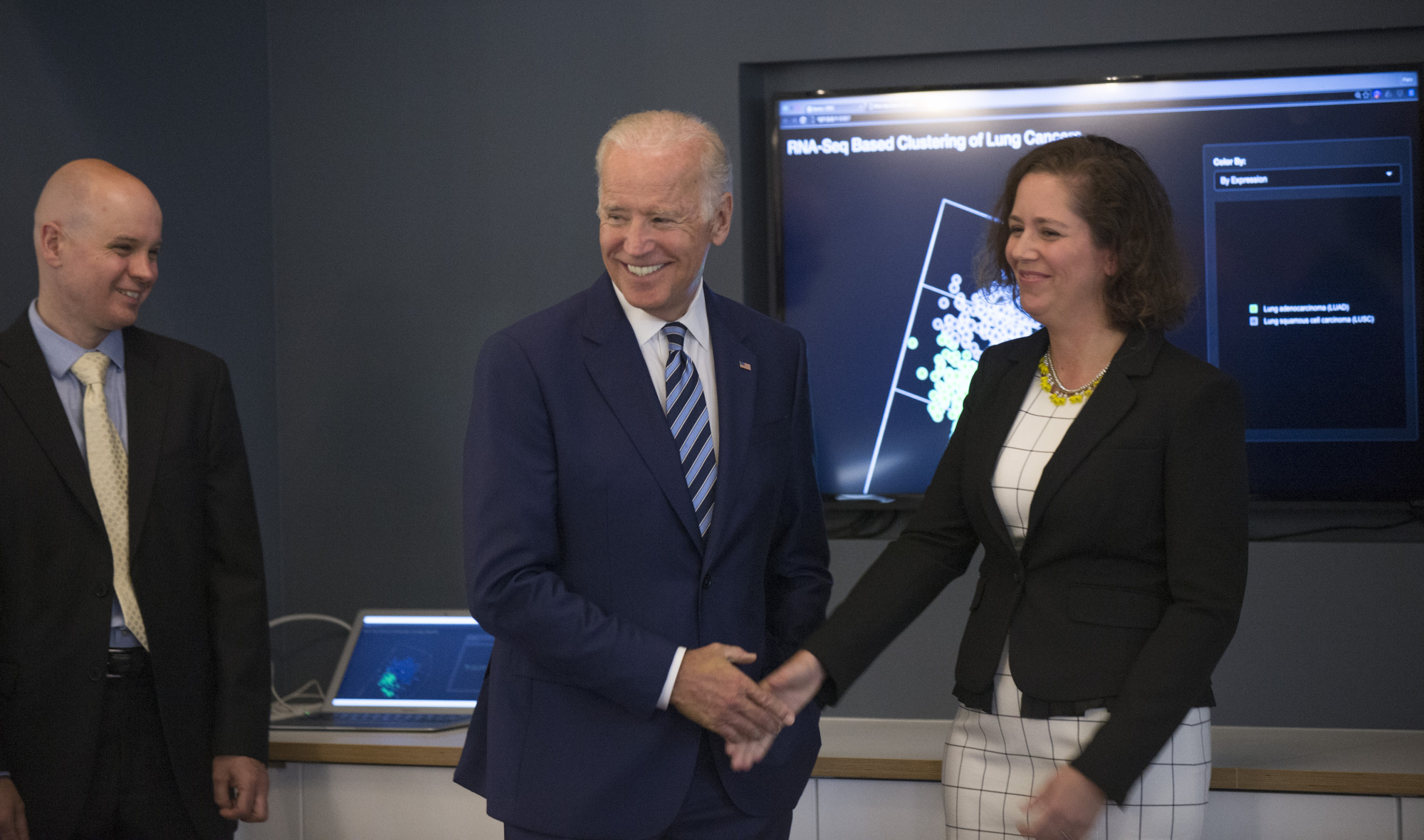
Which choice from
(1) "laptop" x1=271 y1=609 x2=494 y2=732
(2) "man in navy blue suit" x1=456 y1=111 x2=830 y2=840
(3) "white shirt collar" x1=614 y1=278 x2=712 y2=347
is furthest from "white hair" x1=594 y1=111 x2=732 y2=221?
(1) "laptop" x1=271 y1=609 x2=494 y2=732

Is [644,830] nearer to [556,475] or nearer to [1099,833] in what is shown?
[556,475]

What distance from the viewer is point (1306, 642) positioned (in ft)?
10.1

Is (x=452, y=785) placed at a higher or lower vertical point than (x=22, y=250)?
lower

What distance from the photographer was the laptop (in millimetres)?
3055

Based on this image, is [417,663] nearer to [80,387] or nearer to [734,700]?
[80,387]

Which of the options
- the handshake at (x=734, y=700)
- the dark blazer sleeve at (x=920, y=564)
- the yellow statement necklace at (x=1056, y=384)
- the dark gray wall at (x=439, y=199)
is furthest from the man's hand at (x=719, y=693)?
the dark gray wall at (x=439, y=199)

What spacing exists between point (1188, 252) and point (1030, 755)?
1805 mm

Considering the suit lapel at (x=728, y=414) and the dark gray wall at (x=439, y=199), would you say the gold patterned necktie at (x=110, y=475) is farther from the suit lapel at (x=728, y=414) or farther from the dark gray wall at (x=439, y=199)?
the dark gray wall at (x=439, y=199)

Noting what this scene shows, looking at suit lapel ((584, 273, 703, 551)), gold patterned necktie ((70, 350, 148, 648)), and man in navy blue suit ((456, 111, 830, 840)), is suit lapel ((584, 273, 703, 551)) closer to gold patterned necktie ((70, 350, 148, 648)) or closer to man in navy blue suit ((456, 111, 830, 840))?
man in navy blue suit ((456, 111, 830, 840))

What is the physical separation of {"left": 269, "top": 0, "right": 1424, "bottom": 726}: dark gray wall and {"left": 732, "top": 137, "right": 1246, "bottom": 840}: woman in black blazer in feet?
4.56

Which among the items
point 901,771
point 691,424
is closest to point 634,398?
Result: point 691,424

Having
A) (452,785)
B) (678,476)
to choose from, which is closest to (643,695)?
(678,476)

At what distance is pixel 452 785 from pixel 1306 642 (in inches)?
85.1

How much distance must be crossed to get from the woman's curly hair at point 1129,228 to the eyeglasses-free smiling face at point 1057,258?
12 mm
